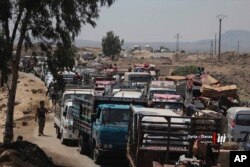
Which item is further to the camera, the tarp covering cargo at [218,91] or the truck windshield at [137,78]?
the truck windshield at [137,78]

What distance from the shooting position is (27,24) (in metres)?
21.0

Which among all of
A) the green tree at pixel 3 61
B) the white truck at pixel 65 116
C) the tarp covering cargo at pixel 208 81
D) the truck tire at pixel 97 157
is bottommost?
the truck tire at pixel 97 157

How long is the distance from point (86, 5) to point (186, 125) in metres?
8.58

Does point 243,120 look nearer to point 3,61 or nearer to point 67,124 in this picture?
point 67,124

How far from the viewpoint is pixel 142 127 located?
1384 cm

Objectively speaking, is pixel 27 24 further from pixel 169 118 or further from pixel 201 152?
A: pixel 201 152

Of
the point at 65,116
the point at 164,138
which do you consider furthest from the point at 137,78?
the point at 164,138

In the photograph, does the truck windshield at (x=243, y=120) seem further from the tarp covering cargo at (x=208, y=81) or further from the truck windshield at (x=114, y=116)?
the tarp covering cargo at (x=208, y=81)

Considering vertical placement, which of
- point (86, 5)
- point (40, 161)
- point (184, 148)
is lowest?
point (40, 161)

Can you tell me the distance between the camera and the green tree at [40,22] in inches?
789

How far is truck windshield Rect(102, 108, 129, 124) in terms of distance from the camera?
1940 centimetres

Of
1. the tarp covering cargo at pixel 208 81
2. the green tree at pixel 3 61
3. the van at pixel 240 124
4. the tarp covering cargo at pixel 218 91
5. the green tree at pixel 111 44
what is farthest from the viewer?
the green tree at pixel 111 44

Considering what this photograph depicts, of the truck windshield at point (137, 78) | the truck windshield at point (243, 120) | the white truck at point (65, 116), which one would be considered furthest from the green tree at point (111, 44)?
the truck windshield at point (243, 120)

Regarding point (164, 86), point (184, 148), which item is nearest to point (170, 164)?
point (184, 148)
